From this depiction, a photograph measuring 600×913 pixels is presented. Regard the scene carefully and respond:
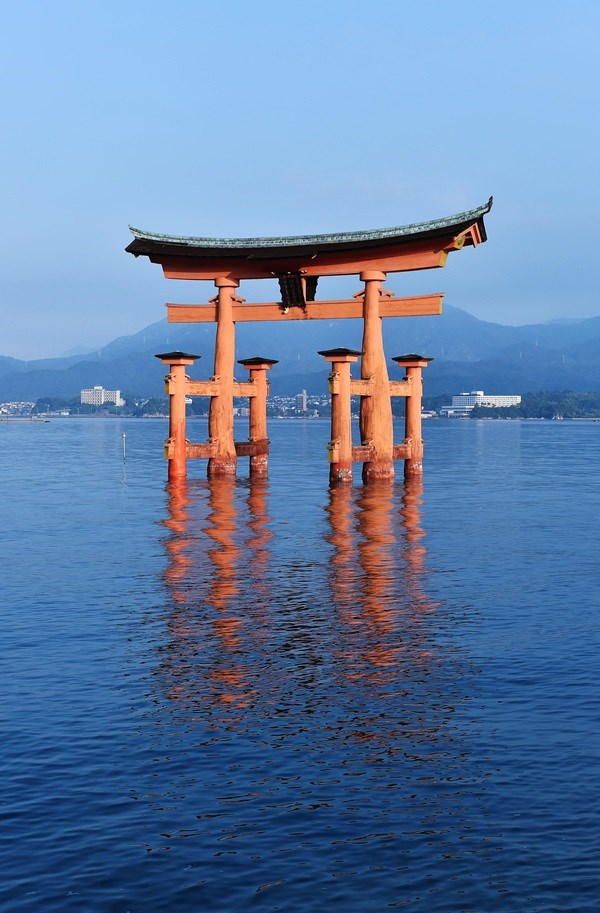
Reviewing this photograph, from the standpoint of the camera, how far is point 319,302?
124 ft

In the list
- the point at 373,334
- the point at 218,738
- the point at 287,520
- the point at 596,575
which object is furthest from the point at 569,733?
the point at 373,334

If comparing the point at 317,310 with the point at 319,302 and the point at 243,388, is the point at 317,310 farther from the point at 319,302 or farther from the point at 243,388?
the point at 243,388

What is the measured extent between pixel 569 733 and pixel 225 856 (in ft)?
13.9

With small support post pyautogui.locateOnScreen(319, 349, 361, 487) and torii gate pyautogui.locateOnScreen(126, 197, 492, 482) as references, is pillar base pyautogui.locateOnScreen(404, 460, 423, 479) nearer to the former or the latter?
torii gate pyautogui.locateOnScreen(126, 197, 492, 482)

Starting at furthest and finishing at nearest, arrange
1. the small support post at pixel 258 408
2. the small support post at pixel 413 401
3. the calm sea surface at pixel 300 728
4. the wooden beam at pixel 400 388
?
1. the small support post at pixel 258 408
2. the small support post at pixel 413 401
3. the wooden beam at pixel 400 388
4. the calm sea surface at pixel 300 728

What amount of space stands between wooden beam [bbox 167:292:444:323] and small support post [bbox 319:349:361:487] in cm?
192

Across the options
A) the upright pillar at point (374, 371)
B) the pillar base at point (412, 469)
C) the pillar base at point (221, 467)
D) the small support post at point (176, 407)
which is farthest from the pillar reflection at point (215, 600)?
the pillar base at point (412, 469)

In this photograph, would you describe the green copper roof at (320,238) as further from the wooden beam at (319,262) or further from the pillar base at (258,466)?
the pillar base at (258,466)

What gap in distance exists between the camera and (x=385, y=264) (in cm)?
3662

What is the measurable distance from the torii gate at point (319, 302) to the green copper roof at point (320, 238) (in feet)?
0.11

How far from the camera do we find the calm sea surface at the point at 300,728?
26.0 ft

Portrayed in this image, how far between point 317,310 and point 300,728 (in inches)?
1115

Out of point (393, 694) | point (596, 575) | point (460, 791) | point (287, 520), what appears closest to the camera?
point (460, 791)

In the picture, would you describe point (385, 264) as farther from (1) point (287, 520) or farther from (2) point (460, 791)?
(2) point (460, 791)
